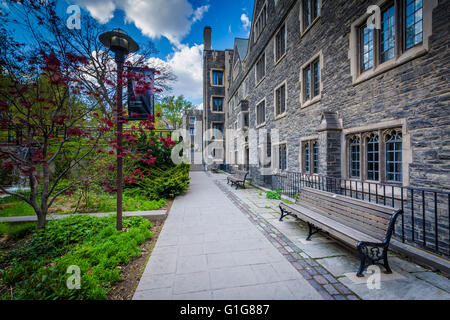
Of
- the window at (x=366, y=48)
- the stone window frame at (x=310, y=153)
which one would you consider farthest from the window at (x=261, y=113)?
the window at (x=366, y=48)

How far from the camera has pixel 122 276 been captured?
117 inches

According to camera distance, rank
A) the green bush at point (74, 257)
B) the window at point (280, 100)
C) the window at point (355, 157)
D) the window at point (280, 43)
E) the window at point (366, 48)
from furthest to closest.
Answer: the window at point (280, 100) < the window at point (280, 43) < the window at point (355, 157) < the window at point (366, 48) < the green bush at point (74, 257)

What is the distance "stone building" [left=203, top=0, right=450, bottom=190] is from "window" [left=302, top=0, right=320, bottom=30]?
4 centimetres

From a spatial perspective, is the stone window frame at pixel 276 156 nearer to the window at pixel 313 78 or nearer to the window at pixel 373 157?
the window at pixel 313 78

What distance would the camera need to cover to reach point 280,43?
10656 mm

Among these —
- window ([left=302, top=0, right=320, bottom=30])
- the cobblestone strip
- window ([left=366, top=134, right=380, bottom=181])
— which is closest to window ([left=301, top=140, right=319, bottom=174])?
window ([left=366, top=134, right=380, bottom=181])

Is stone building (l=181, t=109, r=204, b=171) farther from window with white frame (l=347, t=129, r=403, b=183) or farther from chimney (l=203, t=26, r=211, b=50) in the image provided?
window with white frame (l=347, t=129, r=403, b=183)

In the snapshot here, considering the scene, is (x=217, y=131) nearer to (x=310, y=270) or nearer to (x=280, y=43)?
(x=280, y=43)

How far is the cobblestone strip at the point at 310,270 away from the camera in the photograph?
2484mm

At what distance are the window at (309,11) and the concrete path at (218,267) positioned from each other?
8.43 meters

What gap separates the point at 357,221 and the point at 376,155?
106 inches

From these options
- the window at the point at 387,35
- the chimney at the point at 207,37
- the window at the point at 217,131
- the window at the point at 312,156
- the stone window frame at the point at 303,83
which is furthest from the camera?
the chimney at the point at 207,37
